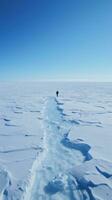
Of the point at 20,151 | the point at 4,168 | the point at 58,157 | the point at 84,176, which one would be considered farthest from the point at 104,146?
the point at 4,168

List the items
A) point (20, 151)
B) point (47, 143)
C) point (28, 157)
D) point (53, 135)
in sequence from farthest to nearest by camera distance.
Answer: point (53, 135), point (47, 143), point (20, 151), point (28, 157)

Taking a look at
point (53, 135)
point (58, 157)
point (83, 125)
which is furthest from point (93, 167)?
point (83, 125)

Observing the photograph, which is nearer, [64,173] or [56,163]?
[64,173]

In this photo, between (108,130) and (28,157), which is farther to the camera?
(108,130)

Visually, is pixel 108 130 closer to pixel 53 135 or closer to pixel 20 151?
pixel 53 135

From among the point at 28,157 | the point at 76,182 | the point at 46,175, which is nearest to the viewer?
the point at 76,182

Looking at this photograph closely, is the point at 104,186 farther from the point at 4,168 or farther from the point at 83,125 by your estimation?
the point at 83,125
